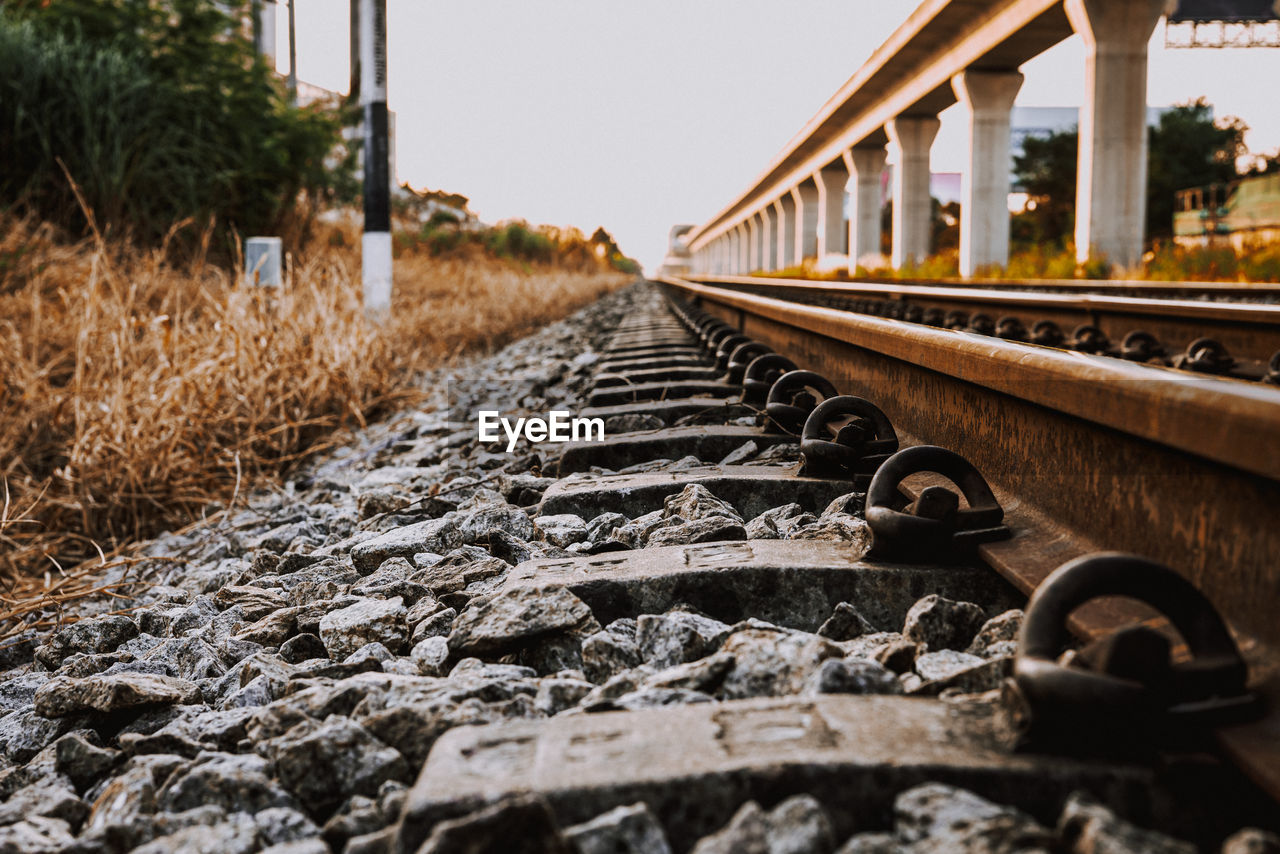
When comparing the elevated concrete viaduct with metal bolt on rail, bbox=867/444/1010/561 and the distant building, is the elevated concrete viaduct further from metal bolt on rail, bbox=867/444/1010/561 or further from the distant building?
metal bolt on rail, bbox=867/444/1010/561

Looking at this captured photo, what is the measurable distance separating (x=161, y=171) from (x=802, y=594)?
11.5m

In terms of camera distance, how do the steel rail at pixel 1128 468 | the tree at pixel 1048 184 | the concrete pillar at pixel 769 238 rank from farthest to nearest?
the tree at pixel 1048 184
the concrete pillar at pixel 769 238
the steel rail at pixel 1128 468

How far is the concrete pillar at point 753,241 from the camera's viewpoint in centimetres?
6024

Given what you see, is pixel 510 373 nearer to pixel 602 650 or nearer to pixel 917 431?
pixel 917 431

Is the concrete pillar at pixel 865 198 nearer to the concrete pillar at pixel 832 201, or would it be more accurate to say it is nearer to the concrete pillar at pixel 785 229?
the concrete pillar at pixel 832 201

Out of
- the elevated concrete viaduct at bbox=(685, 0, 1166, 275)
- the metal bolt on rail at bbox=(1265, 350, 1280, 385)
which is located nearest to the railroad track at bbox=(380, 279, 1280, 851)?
the metal bolt on rail at bbox=(1265, 350, 1280, 385)

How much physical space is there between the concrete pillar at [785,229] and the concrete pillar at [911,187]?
2173 cm

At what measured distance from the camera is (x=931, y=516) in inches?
70.7

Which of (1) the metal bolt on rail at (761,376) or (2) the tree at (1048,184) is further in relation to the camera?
(2) the tree at (1048,184)

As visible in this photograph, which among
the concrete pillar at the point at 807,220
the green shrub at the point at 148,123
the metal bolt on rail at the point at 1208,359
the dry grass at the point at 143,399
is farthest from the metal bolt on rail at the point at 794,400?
→ the concrete pillar at the point at 807,220

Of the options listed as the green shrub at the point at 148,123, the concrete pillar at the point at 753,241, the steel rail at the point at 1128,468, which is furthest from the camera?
the concrete pillar at the point at 753,241

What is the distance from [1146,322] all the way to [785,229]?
152 ft

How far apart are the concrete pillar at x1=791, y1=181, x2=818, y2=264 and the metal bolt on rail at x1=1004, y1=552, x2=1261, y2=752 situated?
43715 mm

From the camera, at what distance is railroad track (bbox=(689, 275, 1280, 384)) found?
450cm
